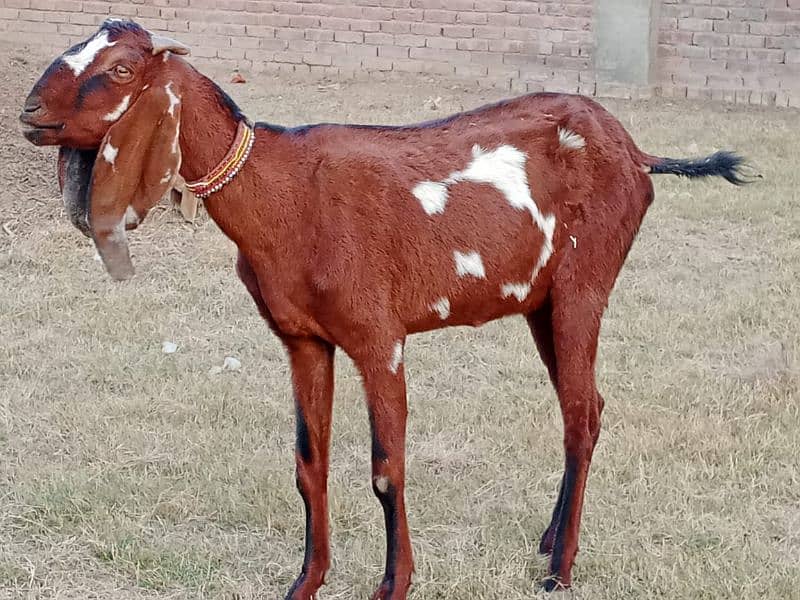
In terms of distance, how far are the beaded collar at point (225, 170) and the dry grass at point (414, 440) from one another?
1.38 meters

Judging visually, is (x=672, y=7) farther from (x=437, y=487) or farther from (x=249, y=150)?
(x=249, y=150)

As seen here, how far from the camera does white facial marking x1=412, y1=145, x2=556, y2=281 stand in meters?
3.48

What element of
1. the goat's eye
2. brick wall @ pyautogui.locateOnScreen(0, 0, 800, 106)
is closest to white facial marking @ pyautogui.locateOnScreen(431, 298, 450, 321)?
the goat's eye

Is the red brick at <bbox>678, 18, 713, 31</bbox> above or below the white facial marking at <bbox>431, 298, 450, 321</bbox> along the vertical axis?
above

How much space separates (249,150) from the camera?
320 cm

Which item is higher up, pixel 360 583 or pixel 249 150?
pixel 249 150

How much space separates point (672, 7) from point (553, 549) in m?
8.86

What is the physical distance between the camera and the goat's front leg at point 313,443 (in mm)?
3395

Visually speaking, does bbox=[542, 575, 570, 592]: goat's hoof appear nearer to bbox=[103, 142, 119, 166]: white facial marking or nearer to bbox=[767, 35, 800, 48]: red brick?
bbox=[103, 142, 119, 166]: white facial marking

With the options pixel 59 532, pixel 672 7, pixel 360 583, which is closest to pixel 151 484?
pixel 59 532

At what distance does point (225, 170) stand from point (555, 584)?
5.64 feet

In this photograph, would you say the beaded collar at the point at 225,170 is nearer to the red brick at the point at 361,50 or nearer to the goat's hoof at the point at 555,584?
the goat's hoof at the point at 555,584

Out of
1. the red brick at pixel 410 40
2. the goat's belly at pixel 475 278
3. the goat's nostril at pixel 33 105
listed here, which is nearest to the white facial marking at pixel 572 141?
the goat's belly at pixel 475 278

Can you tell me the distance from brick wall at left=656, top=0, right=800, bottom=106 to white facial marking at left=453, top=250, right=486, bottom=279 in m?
8.80
